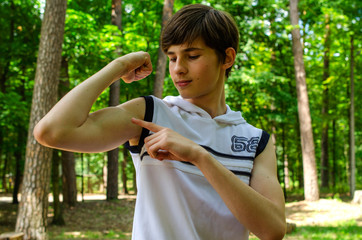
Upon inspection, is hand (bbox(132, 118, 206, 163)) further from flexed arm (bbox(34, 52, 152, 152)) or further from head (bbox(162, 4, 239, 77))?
head (bbox(162, 4, 239, 77))

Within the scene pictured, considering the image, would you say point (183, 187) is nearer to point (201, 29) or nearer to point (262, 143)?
point (262, 143)

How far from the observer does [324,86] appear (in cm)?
1759

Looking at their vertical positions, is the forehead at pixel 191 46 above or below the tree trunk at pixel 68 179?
above

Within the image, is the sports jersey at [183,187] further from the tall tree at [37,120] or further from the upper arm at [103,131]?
the tall tree at [37,120]

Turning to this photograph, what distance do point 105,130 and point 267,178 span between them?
2.35ft

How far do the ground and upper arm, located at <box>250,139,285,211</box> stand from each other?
6898 millimetres

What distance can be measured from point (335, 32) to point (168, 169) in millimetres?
15085

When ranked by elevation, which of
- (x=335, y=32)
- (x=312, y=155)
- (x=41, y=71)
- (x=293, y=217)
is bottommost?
(x=293, y=217)

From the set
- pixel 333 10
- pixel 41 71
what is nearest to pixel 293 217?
pixel 333 10

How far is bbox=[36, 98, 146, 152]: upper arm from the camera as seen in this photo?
A: 120cm

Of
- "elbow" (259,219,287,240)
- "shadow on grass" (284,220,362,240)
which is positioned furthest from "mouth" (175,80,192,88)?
"shadow on grass" (284,220,362,240)

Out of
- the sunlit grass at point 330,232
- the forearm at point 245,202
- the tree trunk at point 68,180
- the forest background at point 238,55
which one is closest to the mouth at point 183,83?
the forearm at point 245,202

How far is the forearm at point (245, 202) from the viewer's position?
124 cm

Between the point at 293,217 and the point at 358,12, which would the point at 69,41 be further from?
the point at 358,12
